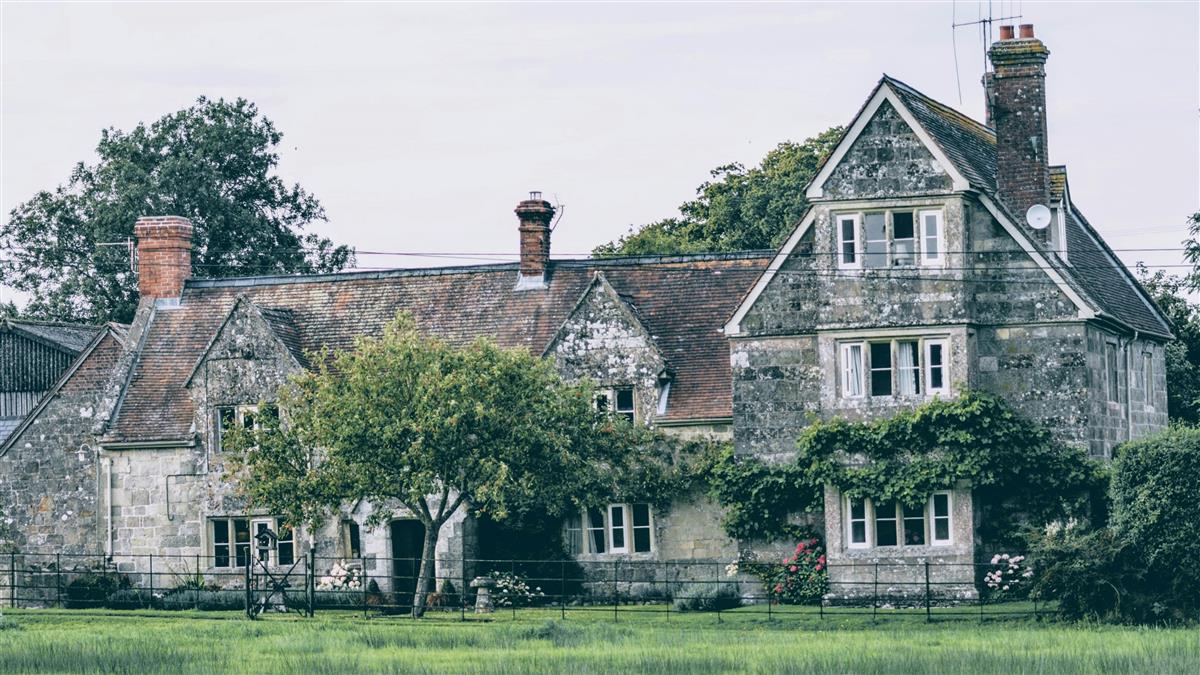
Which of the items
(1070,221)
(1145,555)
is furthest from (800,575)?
(1070,221)

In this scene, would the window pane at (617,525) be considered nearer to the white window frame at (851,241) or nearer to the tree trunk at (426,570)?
the tree trunk at (426,570)

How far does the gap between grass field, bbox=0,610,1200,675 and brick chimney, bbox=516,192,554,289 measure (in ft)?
43.3

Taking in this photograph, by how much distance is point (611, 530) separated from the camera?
49688 mm

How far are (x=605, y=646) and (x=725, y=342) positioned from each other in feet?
52.9

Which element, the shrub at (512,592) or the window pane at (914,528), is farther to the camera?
the shrub at (512,592)

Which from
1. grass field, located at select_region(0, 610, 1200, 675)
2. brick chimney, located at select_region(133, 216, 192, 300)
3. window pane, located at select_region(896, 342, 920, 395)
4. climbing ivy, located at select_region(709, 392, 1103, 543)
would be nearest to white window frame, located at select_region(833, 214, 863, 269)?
window pane, located at select_region(896, 342, 920, 395)

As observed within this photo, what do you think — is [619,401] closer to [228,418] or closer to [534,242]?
[534,242]

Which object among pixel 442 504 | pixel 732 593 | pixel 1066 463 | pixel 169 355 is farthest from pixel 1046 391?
pixel 169 355

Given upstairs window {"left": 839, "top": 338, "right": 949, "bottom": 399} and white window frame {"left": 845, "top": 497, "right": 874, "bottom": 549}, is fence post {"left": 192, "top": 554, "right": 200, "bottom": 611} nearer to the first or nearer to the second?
white window frame {"left": 845, "top": 497, "right": 874, "bottom": 549}

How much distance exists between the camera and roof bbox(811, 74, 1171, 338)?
4566cm

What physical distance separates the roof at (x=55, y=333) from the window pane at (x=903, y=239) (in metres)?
30.0

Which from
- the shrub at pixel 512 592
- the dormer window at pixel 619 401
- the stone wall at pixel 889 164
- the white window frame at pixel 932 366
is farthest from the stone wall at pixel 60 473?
the white window frame at pixel 932 366

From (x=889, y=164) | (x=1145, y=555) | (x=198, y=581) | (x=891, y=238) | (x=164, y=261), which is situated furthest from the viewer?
(x=164, y=261)

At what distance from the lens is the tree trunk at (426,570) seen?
147ft
